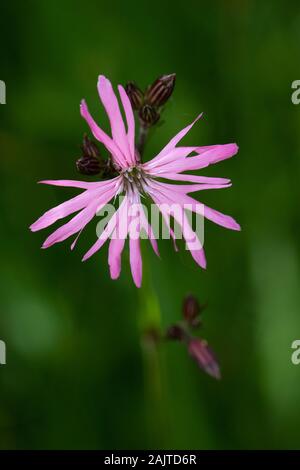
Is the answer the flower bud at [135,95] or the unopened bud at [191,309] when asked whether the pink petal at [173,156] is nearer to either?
the flower bud at [135,95]

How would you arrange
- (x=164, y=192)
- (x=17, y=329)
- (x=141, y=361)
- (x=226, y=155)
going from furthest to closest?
1. (x=141, y=361)
2. (x=17, y=329)
3. (x=164, y=192)
4. (x=226, y=155)

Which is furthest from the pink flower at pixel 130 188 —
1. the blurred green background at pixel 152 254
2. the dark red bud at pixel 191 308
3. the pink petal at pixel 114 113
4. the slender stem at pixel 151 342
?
the blurred green background at pixel 152 254

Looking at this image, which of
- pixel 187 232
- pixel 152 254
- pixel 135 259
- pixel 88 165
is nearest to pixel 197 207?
pixel 187 232

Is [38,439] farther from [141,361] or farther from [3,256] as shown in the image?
[3,256]

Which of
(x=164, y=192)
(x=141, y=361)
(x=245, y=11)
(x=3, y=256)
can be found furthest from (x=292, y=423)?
(x=245, y=11)

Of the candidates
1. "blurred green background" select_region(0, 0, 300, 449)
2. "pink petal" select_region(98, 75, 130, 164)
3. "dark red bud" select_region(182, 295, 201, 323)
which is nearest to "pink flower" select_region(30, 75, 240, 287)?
"pink petal" select_region(98, 75, 130, 164)

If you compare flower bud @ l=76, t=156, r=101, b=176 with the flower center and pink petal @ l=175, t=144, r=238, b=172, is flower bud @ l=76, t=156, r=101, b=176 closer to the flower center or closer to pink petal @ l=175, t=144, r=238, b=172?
the flower center
